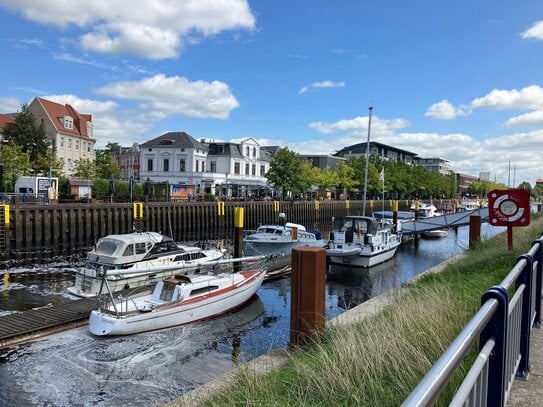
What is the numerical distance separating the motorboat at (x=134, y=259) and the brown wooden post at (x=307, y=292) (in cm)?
1086

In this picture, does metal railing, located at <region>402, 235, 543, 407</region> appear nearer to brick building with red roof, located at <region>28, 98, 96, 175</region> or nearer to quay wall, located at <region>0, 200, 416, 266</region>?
quay wall, located at <region>0, 200, 416, 266</region>

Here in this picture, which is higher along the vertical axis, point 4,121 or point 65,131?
point 4,121

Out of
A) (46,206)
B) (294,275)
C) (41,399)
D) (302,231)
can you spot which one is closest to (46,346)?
(41,399)

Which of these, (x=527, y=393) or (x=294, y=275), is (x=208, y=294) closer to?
(x=294, y=275)

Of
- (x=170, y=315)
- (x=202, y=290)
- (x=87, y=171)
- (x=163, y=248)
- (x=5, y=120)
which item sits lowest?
(x=170, y=315)

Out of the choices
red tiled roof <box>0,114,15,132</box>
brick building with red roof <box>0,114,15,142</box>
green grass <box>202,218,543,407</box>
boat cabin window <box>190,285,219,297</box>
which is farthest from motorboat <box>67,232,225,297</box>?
red tiled roof <box>0,114,15,132</box>

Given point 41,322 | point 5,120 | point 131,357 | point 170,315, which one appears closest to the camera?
point 131,357

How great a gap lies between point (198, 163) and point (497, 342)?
77320mm

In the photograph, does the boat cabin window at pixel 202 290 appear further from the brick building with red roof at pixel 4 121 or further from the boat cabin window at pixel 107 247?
the brick building with red roof at pixel 4 121

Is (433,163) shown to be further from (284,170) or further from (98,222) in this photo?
(98,222)

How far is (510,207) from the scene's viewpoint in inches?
481

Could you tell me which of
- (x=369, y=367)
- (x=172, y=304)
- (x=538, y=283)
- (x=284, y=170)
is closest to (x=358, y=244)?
(x=172, y=304)

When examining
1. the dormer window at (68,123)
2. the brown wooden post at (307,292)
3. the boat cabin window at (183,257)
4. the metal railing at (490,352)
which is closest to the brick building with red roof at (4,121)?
the dormer window at (68,123)

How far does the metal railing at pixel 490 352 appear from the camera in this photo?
2146 millimetres
